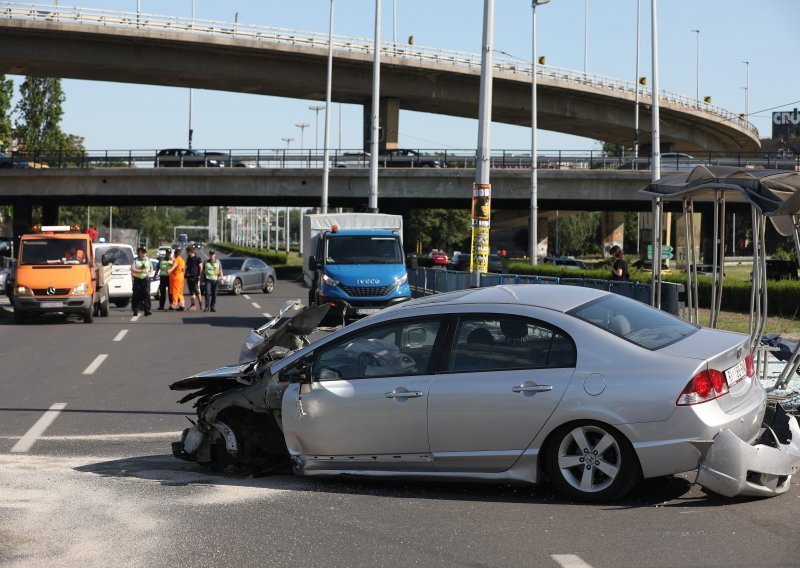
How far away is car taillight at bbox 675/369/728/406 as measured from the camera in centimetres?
729

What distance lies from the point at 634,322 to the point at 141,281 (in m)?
22.7

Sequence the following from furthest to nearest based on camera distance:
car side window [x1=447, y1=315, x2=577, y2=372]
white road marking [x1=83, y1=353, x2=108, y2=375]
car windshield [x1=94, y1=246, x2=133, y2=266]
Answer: car windshield [x1=94, y1=246, x2=133, y2=266] → white road marking [x1=83, y1=353, x2=108, y2=375] → car side window [x1=447, y1=315, x2=577, y2=372]

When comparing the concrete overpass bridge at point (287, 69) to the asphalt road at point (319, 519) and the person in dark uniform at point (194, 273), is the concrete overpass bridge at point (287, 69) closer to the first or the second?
the person in dark uniform at point (194, 273)

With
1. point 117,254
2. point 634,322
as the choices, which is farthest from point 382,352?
point 117,254

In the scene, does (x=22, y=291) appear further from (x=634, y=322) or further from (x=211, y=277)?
(x=634, y=322)

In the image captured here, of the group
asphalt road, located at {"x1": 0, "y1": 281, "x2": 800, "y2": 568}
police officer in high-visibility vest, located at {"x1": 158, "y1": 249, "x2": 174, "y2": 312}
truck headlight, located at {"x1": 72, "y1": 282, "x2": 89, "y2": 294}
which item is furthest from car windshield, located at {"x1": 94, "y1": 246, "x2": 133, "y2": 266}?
asphalt road, located at {"x1": 0, "y1": 281, "x2": 800, "y2": 568}

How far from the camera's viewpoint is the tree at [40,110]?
3681 inches

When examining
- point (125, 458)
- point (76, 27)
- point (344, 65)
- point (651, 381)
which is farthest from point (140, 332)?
point (344, 65)

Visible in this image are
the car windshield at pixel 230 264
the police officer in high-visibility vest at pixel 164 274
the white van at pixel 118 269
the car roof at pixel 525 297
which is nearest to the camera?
the car roof at pixel 525 297

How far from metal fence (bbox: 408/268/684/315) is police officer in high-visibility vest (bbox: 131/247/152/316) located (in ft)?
26.0

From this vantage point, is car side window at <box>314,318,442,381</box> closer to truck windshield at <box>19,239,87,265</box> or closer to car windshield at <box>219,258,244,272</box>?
truck windshield at <box>19,239,87,265</box>

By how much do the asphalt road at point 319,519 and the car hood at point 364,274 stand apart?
50.9ft

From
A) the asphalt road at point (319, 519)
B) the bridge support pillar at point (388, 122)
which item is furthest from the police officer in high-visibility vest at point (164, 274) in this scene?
the bridge support pillar at point (388, 122)

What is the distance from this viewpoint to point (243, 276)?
142 ft
